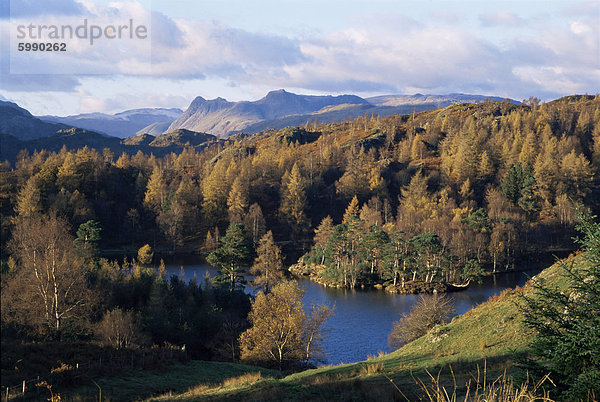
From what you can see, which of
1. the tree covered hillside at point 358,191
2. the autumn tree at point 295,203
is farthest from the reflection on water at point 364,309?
the autumn tree at point 295,203

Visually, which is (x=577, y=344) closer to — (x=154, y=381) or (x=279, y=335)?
(x=154, y=381)

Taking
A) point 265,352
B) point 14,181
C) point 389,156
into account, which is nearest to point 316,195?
point 389,156

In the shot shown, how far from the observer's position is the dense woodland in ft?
113

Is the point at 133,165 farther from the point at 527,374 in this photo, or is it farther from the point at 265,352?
the point at 527,374

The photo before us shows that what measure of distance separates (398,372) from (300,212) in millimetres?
82018

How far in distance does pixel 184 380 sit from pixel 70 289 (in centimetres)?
734

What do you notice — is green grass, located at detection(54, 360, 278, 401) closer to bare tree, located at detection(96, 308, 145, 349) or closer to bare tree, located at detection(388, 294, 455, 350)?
bare tree, located at detection(96, 308, 145, 349)

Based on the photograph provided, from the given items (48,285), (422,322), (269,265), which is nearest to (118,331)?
(48,285)

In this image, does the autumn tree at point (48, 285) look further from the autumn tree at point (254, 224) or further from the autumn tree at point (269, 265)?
the autumn tree at point (254, 224)

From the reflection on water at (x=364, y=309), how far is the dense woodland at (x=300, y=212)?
3.57 meters

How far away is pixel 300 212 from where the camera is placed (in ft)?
324

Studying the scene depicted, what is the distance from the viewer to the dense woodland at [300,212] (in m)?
34.6

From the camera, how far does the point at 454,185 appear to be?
106 m

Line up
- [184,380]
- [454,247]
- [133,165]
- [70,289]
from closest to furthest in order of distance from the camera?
[70,289] < [184,380] < [454,247] < [133,165]
